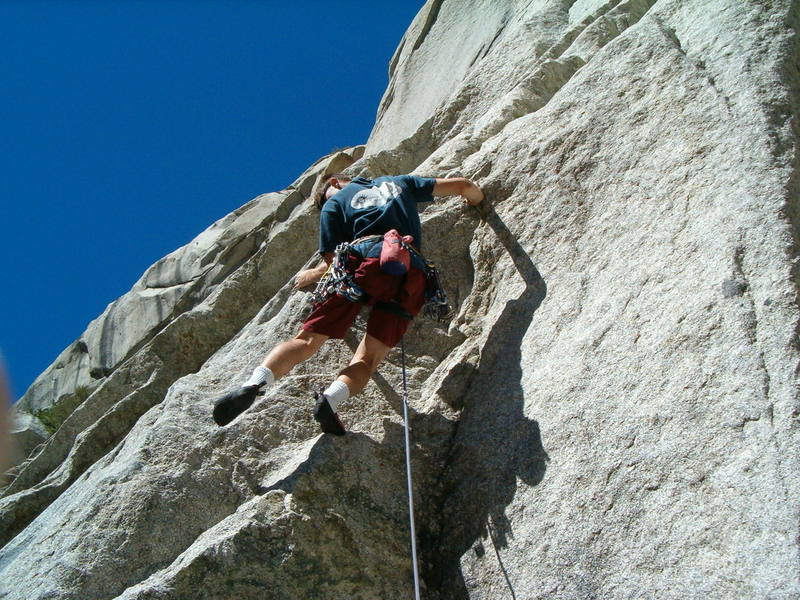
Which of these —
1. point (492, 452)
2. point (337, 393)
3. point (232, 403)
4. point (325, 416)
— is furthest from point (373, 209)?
point (492, 452)

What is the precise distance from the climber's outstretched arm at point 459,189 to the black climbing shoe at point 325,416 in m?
2.02

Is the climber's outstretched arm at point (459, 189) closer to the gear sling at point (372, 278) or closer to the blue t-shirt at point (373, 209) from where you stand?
the blue t-shirt at point (373, 209)

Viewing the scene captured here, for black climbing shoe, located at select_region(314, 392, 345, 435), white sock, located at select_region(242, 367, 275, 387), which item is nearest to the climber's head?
white sock, located at select_region(242, 367, 275, 387)

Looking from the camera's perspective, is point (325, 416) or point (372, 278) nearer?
point (325, 416)

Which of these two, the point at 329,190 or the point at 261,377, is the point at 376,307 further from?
the point at 329,190

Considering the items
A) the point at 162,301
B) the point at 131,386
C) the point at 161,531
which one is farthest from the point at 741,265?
the point at 162,301

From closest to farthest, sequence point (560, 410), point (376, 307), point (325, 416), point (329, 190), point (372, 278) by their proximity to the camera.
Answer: point (560, 410) → point (325, 416) → point (372, 278) → point (376, 307) → point (329, 190)

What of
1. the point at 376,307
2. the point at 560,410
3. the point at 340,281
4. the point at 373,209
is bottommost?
the point at 560,410

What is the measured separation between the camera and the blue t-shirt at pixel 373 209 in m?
6.42

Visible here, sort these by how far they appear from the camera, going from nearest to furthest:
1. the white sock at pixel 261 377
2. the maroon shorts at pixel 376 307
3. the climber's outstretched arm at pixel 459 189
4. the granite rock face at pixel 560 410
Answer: the granite rock face at pixel 560 410
the white sock at pixel 261 377
the maroon shorts at pixel 376 307
the climber's outstretched arm at pixel 459 189

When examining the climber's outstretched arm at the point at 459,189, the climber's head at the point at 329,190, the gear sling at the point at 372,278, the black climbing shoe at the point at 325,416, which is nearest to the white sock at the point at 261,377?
the black climbing shoe at the point at 325,416

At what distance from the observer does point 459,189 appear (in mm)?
6953

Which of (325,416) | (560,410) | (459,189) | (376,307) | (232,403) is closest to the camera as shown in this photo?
(560,410)

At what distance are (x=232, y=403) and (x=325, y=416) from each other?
0.55m
